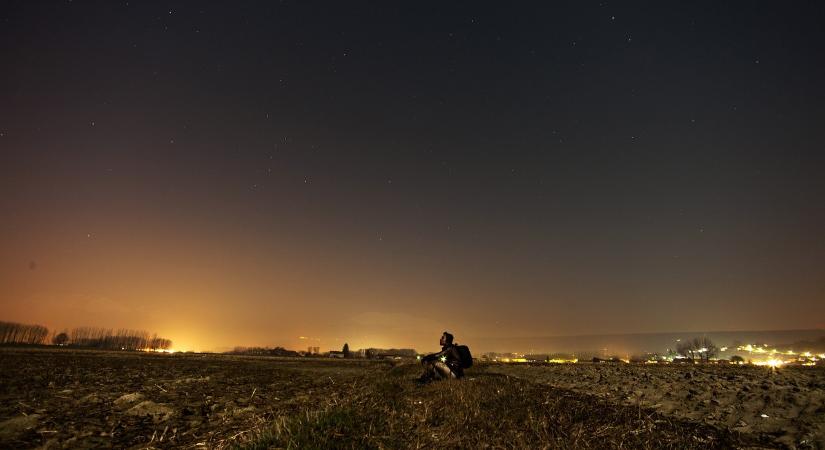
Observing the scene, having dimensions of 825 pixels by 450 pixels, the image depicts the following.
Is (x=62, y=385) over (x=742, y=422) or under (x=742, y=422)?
over

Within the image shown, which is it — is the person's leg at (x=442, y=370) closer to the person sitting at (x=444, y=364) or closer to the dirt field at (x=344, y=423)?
the person sitting at (x=444, y=364)

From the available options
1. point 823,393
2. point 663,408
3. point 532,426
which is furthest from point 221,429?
point 823,393

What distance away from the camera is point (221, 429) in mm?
6117

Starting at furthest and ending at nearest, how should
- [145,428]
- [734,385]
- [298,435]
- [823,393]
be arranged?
[734,385] < [823,393] < [145,428] < [298,435]

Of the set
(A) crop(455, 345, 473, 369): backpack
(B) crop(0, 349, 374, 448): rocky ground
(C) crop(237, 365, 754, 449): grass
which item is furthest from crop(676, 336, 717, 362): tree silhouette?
(B) crop(0, 349, 374, 448): rocky ground

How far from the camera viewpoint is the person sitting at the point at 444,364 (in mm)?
12633

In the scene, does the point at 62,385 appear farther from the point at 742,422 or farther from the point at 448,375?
the point at 742,422

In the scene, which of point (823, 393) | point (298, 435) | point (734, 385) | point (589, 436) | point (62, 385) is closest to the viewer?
point (298, 435)

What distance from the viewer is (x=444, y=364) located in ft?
42.4

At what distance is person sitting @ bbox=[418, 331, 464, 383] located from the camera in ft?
41.4

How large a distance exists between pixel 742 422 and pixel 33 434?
1230cm

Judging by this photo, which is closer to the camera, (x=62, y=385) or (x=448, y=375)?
(x=62, y=385)

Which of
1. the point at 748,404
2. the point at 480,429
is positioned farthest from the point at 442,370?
the point at 480,429

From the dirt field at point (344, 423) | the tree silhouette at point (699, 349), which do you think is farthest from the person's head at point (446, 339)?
the tree silhouette at point (699, 349)
